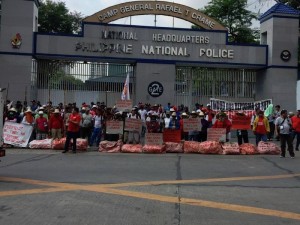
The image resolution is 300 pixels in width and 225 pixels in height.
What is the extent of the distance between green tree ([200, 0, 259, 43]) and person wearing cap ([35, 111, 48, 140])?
3531cm

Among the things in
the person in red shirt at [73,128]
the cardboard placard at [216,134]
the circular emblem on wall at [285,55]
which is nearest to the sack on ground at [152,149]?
the cardboard placard at [216,134]

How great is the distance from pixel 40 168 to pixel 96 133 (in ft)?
23.2

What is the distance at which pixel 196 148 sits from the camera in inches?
751

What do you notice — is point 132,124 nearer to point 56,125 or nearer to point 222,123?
point 56,125

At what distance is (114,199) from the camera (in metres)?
9.12

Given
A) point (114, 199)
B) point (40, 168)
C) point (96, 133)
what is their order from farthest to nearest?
point (96, 133), point (40, 168), point (114, 199)

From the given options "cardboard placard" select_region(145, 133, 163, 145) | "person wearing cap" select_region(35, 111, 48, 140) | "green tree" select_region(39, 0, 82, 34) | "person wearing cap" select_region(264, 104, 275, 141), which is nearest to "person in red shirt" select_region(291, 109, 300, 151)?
"person wearing cap" select_region(264, 104, 275, 141)

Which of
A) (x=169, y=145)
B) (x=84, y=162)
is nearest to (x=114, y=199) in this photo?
(x=84, y=162)

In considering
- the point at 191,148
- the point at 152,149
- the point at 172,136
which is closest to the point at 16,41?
the point at 172,136

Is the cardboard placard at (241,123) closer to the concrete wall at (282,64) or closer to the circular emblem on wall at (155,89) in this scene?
the circular emblem on wall at (155,89)

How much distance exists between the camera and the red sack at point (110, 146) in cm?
1906

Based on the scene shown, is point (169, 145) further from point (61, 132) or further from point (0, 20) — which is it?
point (0, 20)

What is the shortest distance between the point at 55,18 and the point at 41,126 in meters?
34.8

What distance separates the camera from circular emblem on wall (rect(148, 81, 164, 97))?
2755cm
